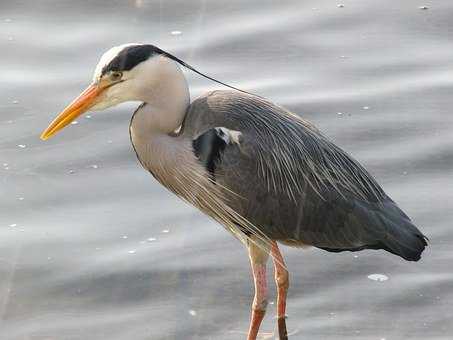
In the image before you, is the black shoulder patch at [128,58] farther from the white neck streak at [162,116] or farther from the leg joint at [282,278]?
the leg joint at [282,278]

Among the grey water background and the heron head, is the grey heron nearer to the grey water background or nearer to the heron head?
the heron head

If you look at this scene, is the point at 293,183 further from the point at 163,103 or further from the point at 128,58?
the point at 128,58

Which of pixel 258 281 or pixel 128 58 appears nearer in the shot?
pixel 128 58

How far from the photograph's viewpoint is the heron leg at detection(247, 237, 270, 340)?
23.7 feet

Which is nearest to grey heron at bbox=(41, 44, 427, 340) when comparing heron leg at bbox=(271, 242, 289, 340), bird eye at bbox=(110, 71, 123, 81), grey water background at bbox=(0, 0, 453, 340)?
bird eye at bbox=(110, 71, 123, 81)

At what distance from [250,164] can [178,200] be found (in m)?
1.44

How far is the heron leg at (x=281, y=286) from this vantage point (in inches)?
287

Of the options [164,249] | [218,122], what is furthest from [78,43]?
[218,122]

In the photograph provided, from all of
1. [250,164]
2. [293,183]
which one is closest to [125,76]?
[250,164]

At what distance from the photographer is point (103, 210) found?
823 centimetres

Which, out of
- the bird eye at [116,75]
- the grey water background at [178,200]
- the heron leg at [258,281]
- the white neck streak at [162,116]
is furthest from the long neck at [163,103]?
the grey water background at [178,200]

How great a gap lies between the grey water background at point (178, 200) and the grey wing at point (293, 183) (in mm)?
452

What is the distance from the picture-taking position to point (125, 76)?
6926 mm

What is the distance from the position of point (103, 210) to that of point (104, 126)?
0.96 metres
